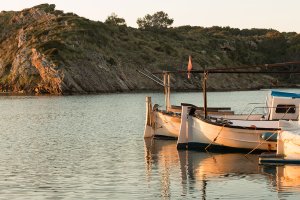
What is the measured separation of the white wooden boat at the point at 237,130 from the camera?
41.3 metres

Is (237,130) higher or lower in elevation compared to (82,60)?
lower

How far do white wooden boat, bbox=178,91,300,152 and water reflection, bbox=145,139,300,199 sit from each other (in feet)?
2.89

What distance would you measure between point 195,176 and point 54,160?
11.2m

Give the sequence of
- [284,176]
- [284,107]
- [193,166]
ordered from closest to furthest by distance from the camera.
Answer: [284,176]
[193,166]
[284,107]

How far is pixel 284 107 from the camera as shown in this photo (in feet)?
152

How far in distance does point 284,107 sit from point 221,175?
13.5 m

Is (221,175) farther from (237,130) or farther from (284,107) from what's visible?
(284,107)

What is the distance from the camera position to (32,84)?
155625 millimetres

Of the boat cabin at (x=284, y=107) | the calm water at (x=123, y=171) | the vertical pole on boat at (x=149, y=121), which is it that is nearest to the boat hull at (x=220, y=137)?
the calm water at (x=123, y=171)

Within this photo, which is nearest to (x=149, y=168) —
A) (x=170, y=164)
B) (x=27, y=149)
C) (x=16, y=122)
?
(x=170, y=164)

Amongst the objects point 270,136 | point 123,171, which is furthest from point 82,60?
point 123,171

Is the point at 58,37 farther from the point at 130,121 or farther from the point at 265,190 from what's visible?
the point at 265,190

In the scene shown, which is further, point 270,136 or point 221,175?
point 270,136

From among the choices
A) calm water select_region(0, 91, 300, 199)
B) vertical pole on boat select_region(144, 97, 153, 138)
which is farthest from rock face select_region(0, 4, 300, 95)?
vertical pole on boat select_region(144, 97, 153, 138)
